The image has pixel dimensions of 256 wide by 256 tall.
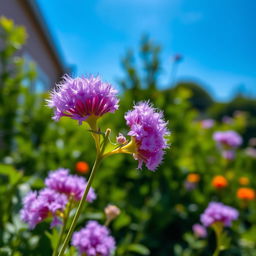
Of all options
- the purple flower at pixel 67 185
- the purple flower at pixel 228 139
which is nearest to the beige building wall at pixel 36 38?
the purple flower at pixel 228 139

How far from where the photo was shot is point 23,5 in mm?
6812

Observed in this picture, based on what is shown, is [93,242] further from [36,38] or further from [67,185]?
[36,38]

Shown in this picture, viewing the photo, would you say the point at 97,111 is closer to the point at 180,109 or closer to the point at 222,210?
the point at 222,210

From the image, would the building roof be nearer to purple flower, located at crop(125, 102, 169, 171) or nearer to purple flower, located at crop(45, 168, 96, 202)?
purple flower, located at crop(45, 168, 96, 202)

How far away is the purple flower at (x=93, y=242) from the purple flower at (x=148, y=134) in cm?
48

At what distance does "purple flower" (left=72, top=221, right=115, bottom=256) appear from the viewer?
1.14 m

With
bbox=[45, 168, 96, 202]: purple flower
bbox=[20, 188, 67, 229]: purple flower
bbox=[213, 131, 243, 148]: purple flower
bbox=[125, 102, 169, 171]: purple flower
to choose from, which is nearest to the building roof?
bbox=[213, 131, 243, 148]: purple flower

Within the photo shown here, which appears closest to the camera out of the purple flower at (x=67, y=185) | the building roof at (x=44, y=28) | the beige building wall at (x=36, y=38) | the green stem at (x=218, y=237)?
the purple flower at (x=67, y=185)

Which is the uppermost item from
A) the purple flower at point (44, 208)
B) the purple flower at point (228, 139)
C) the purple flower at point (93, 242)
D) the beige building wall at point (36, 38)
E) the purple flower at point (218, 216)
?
the beige building wall at point (36, 38)

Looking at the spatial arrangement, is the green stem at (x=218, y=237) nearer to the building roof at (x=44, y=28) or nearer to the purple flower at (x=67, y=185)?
the purple flower at (x=67, y=185)

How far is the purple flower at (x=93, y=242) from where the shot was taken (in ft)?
3.72

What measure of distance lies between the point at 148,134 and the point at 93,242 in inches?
22.8

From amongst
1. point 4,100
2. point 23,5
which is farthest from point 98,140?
point 23,5

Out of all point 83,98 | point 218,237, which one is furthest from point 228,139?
point 83,98
